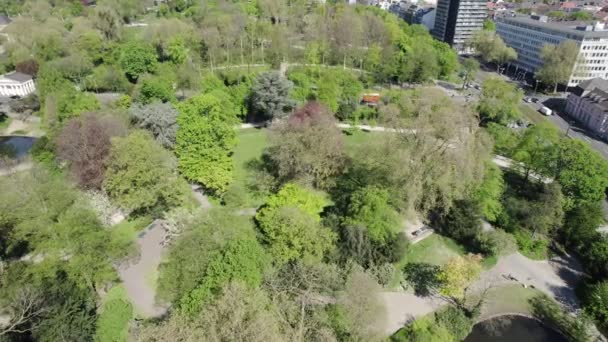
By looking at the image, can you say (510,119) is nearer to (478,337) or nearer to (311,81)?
(311,81)

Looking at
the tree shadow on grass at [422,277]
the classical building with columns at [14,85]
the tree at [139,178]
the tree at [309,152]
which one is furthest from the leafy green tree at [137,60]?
the tree shadow on grass at [422,277]

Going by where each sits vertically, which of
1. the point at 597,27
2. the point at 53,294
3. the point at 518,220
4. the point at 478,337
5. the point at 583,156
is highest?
the point at 597,27

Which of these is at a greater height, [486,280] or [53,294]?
[53,294]

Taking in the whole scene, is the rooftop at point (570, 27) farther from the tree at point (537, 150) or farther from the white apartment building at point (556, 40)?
the tree at point (537, 150)

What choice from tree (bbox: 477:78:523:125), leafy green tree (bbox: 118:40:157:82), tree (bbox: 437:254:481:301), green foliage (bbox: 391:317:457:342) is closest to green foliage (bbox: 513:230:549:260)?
tree (bbox: 437:254:481:301)

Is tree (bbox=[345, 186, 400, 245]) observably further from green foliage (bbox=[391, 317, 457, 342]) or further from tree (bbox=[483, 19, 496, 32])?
→ tree (bbox=[483, 19, 496, 32])

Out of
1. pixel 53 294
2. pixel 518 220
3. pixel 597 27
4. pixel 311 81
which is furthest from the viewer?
pixel 597 27

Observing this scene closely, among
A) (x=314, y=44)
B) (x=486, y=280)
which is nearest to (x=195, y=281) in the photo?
(x=486, y=280)
